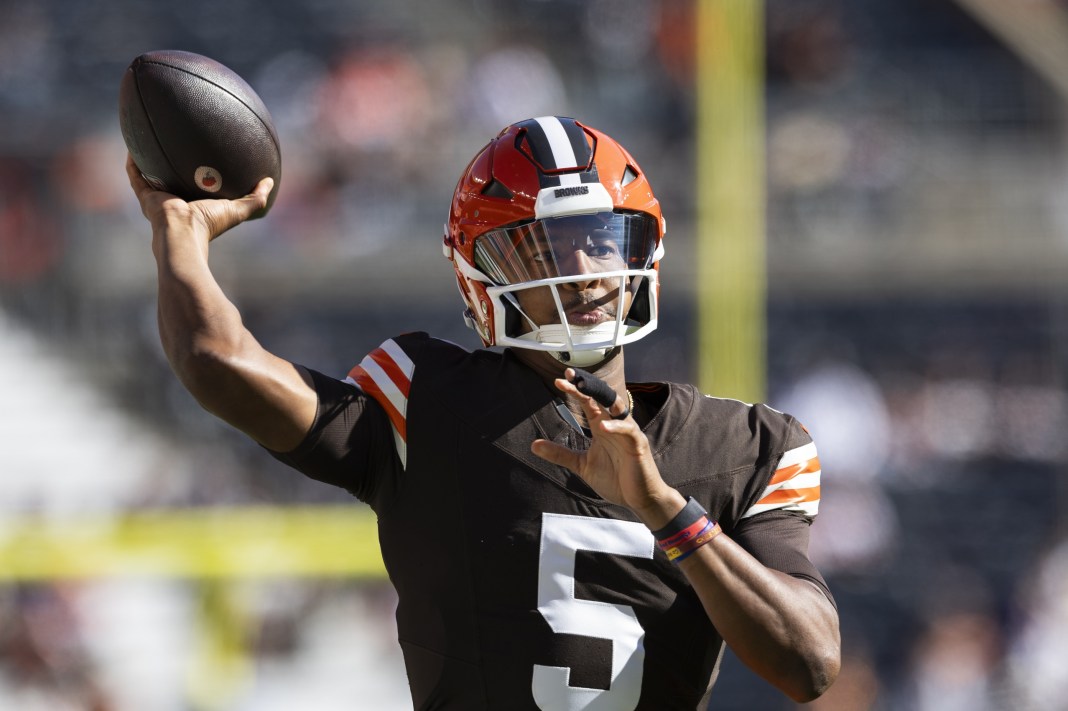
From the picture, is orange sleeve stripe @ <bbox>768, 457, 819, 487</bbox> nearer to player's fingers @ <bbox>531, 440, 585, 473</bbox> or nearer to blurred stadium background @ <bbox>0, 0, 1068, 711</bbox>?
player's fingers @ <bbox>531, 440, 585, 473</bbox>

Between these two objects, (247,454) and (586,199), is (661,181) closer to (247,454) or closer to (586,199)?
(247,454)

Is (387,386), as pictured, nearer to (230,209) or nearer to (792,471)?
(230,209)

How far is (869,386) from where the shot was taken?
279 inches

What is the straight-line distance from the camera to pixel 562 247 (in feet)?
6.85

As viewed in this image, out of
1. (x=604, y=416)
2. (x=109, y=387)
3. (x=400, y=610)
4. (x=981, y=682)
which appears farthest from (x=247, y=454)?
(x=604, y=416)

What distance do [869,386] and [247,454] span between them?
3.22 m

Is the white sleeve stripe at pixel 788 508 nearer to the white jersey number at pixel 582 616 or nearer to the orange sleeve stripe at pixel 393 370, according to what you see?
the white jersey number at pixel 582 616

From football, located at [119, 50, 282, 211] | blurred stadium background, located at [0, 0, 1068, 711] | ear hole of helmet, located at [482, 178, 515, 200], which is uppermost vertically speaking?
football, located at [119, 50, 282, 211]

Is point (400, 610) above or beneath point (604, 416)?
beneath

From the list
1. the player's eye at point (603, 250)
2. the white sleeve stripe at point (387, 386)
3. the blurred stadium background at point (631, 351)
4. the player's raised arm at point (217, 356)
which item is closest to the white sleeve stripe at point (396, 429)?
the white sleeve stripe at point (387, 386)

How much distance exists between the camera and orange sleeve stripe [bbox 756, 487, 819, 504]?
1.98 m

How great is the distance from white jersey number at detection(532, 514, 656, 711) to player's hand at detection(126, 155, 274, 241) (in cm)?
65

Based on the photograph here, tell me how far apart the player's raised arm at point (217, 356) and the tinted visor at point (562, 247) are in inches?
15.4

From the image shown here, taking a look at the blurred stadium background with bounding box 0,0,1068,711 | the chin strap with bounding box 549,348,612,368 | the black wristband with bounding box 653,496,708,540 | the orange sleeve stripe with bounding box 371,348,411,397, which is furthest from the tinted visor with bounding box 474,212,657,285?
the blurred stadium background with bounding box 0,0,1068,711
